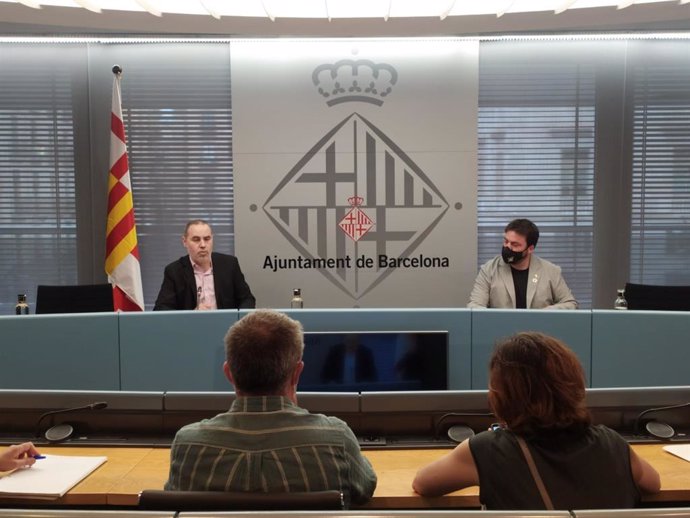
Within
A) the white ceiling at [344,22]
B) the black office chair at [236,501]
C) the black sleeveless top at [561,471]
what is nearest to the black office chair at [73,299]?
the white ceiling at [344,22]

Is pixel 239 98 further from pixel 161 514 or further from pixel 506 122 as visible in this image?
pixel 161 514

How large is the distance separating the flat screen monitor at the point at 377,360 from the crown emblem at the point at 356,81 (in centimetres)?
283

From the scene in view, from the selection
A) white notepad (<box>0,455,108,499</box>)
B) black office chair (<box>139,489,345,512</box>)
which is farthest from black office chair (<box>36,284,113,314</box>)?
black office chair (<box>139,489,345,512</box>)

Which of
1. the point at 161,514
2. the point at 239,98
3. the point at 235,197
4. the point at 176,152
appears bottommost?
the point at 161,514

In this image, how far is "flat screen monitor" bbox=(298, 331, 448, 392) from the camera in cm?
395

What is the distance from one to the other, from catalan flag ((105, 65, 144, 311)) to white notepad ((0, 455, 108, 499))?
3.70 m

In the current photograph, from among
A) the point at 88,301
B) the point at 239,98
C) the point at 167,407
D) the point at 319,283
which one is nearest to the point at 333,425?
the point at 167,407

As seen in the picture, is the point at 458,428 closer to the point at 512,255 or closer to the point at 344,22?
the point at 512,255

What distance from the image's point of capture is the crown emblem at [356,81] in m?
6.07

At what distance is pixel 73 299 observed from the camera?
16.3ft

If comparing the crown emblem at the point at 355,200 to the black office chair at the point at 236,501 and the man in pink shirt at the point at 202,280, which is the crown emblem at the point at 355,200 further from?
the black office chair at the point at 236,501

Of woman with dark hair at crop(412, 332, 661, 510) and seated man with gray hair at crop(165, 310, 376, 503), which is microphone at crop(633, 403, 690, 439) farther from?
seated man with gray hair at crop(165, 310, 376, 503)

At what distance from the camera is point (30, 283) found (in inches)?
247

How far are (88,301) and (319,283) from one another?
2.07 meters
